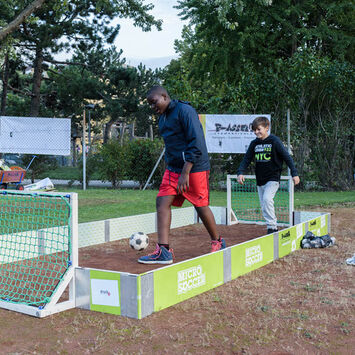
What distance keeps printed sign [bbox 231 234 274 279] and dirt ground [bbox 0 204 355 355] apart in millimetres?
211

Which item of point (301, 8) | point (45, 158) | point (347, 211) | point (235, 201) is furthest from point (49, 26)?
point (347, 211)

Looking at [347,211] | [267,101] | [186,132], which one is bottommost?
[347,211]

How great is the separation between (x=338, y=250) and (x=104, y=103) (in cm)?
2359

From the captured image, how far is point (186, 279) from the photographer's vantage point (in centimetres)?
430

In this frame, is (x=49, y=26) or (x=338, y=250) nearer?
(x=338, y=250)

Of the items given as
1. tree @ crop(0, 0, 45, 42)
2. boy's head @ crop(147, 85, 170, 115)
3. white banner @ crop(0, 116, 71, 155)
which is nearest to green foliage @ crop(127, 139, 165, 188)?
white banner @ crop(0, 116, 71, 155)

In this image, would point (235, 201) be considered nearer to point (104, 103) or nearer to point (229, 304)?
point (229, 304)

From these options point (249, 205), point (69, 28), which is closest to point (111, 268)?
point (249, 205)

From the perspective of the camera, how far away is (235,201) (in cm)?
1137

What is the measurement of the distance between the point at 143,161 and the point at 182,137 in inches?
498

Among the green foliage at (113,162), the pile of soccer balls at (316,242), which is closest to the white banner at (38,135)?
the green foliage at (113,162)

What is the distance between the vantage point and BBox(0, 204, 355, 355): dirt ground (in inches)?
126

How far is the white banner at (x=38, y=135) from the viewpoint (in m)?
14.4

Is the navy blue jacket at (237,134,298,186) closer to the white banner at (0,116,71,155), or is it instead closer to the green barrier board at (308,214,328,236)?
the green barrier board at (308,214,328,236)
